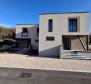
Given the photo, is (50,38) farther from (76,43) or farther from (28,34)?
(28,34)

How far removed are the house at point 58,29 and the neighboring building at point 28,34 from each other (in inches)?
557

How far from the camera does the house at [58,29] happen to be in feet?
63.3

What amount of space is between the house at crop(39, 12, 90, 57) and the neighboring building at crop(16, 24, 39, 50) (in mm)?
14143

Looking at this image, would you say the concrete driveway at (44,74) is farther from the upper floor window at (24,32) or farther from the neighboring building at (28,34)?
the upper floor window at (24,32)

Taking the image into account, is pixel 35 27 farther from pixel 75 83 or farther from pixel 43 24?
pixel 75 83

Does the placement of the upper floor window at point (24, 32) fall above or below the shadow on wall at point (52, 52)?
above

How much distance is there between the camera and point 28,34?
34.8 m

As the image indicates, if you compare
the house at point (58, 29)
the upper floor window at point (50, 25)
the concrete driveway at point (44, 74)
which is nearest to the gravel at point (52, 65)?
the concrete driveway at point (44, 74)

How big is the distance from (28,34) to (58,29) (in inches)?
645

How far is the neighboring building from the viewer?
34.1 m

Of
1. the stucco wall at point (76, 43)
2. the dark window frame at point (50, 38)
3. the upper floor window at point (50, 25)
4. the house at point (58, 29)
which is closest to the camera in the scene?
the house at point (58, 29)

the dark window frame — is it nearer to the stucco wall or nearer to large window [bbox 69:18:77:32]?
large window [bbox 69:18:77:32]

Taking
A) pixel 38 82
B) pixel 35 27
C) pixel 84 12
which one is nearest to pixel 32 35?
pixel 35 27

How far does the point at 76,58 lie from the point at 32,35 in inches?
766
